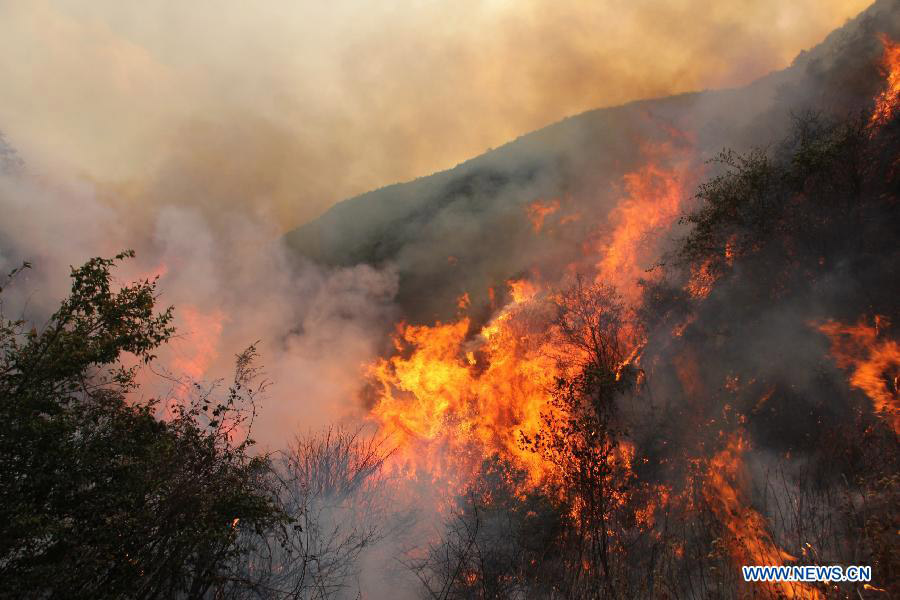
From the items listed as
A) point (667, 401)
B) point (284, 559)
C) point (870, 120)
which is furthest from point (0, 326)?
point (870, 120)

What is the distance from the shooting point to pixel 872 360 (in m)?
16.0

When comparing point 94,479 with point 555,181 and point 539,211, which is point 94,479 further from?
point 555,181

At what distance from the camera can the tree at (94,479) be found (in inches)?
316

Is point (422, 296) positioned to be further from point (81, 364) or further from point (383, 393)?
point (81, 364)

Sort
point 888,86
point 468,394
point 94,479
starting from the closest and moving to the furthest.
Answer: point 94,479
point 888,86
point 468,394

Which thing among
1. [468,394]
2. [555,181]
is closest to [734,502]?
[468,394]

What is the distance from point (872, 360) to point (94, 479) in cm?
2402

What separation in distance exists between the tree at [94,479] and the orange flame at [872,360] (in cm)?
1991

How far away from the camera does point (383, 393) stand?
34.1 metres

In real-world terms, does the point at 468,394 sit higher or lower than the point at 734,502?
higher

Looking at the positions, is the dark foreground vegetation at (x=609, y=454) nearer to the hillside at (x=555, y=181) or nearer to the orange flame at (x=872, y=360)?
the orange flame at (x=872, y=360)

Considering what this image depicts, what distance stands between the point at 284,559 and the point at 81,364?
39.8 ft

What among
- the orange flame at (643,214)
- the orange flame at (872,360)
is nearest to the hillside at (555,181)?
the orange flame at (643,214)

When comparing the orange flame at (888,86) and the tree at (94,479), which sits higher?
the orange flame at (888,86)
